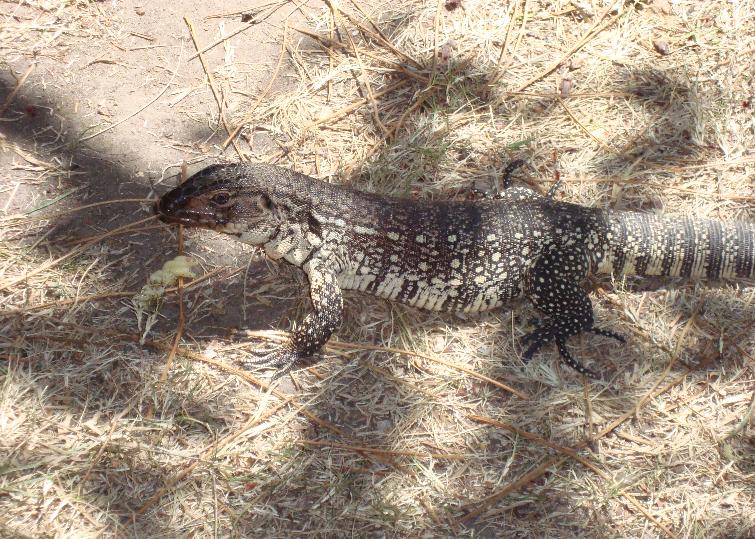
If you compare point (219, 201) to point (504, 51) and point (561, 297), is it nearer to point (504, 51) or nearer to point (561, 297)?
point (561, 297)

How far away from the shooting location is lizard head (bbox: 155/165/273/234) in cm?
534

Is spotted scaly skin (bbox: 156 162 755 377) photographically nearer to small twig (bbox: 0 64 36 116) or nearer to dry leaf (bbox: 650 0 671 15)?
small twig (bbox: 0 64 36 116)

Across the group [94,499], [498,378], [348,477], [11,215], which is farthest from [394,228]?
[11,215]

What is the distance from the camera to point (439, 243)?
220 inches

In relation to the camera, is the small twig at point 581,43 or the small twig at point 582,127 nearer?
the small twig at point 582,127

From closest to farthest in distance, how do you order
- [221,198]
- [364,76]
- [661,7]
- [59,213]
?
1. [221,198]
2. [59,213]
3. [364,76]
4. [661,7]

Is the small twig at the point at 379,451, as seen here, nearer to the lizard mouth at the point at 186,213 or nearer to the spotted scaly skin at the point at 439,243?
the spotted scaly skin at the point at 439,243

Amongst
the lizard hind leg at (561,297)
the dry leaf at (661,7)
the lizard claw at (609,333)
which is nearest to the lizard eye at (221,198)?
the lizard hind leg at (561,297)

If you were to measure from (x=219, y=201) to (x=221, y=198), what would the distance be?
3 cm

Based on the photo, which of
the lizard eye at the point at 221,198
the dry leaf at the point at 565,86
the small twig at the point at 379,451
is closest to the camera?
the small twig at the point at 379,451

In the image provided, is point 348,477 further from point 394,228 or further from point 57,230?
point 57,230

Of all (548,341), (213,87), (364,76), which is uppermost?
(364,76)

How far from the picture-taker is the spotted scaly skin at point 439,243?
5.43 metres

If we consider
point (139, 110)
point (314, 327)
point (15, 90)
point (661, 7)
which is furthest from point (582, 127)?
point (15, 90)
